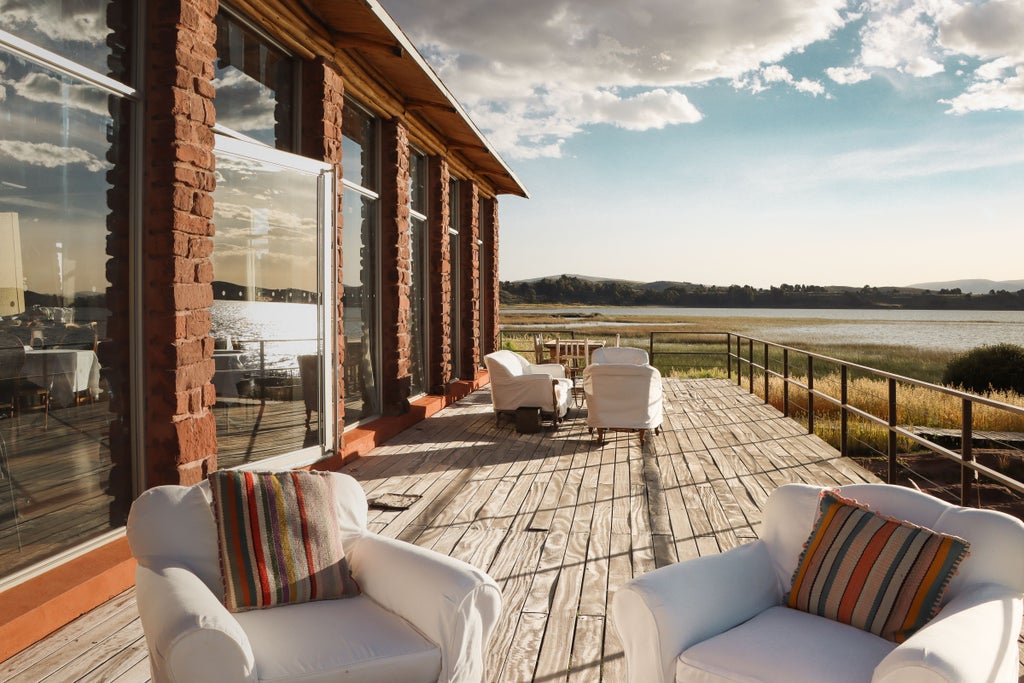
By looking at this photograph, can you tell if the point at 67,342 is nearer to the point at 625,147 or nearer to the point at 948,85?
the point at 625,147

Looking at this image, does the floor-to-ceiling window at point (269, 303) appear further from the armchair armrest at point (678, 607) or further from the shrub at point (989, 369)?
the shrub at point (989, 369)

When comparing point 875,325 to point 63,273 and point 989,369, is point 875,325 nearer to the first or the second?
point 989,369

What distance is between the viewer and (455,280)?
1096cm

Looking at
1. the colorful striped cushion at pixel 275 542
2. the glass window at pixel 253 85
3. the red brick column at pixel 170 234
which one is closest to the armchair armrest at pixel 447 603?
the colorful striped cushion at pixel 275 542

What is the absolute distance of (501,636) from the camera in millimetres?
2715

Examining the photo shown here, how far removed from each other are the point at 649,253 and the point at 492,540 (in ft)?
92.4

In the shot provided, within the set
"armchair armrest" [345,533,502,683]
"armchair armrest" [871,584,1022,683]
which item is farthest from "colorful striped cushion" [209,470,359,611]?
"armchair armrest" [871,584,1022,683]

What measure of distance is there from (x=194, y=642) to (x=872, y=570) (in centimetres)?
173

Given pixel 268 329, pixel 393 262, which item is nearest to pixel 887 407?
pixel 393 262

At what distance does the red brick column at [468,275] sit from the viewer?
11.0 m

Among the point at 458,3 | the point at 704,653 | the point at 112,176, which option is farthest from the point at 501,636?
the point at 458,3

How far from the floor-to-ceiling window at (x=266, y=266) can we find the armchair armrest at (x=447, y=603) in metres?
2.63

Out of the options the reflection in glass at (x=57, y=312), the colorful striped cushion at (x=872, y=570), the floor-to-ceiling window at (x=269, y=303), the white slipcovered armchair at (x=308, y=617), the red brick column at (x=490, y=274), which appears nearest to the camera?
the white slipcovered armchair at (x=308, y=617)

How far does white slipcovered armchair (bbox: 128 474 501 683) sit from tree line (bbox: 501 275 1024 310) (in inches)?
1707
